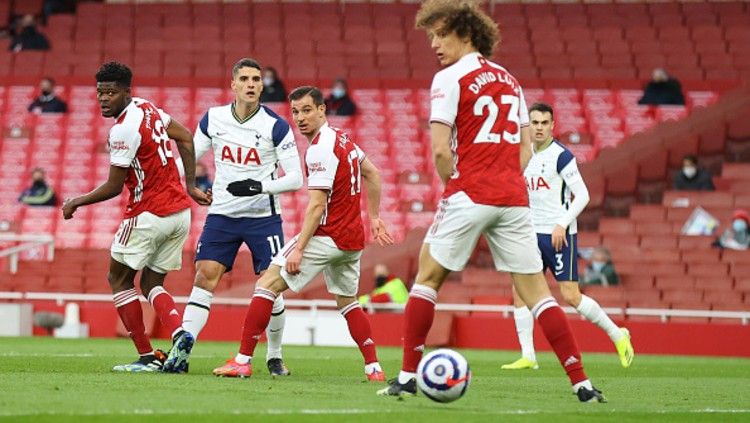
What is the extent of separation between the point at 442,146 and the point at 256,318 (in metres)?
2.80

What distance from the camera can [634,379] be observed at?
12375mm

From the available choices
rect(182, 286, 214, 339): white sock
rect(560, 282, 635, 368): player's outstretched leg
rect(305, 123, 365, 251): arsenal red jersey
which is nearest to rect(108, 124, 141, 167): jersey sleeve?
rect(182, 286, 214, 339): white sock

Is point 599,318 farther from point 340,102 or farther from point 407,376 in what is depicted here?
point 340,102

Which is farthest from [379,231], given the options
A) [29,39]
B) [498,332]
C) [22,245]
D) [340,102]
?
[29,39]

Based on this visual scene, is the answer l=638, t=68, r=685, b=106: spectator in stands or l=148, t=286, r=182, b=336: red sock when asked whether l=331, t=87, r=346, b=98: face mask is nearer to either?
l=638, t=68, r=685, b=106: spectator in stands

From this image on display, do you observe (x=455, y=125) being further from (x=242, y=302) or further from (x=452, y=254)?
(x=242, y=302)

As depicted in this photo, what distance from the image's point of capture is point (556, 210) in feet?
44.9

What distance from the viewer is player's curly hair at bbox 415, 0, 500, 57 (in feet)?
28.0

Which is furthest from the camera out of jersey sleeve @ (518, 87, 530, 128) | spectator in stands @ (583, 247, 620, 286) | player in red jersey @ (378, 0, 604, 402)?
spectator in stands @ (583, 247, 620, 286)

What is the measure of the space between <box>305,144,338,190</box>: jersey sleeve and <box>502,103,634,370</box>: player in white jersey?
3.03 meters

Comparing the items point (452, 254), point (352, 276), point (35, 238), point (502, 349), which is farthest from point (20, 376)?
point (35, 238)

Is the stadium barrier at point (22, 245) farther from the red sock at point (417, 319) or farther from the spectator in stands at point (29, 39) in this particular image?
the red sock at point (417, 319)

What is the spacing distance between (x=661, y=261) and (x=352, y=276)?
455 inches

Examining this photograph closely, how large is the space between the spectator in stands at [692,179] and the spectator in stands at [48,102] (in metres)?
11.4
